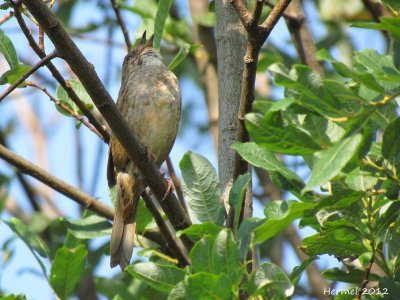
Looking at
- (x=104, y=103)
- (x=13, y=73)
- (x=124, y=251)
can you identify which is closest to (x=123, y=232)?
(x=124, y=251)

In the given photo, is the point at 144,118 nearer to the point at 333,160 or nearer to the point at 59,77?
the point at 59,77

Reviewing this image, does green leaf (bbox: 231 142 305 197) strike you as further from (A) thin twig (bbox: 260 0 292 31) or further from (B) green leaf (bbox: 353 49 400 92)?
(A) thin twig (bbox: 260 0 292 31)

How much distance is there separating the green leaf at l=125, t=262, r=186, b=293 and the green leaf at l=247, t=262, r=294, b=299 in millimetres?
220

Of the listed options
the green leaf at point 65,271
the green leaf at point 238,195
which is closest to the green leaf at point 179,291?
the green leaf at point 238,195

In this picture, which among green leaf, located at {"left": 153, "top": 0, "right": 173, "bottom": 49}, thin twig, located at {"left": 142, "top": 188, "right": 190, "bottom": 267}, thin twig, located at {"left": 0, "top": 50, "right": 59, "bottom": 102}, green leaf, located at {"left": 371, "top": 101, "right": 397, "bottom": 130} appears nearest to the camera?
green leaf, located at {"left": 371, "top": 101, "right": 397, "bottom": 130}

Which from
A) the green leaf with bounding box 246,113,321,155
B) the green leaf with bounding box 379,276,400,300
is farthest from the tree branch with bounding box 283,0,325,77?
the green leaf with bounding box 246,113,321,155

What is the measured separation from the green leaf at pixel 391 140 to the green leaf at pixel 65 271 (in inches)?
60.0

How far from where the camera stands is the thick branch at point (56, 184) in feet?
11.7

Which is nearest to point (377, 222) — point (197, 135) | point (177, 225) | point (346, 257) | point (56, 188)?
point (346, 257)

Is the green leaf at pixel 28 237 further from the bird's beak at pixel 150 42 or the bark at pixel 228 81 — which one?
the bird's beak at pixel 150 42

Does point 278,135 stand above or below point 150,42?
below

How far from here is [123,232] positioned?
3.85 meters

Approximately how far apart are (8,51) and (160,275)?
1.36 metres

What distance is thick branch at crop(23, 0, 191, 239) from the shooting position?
241cm
